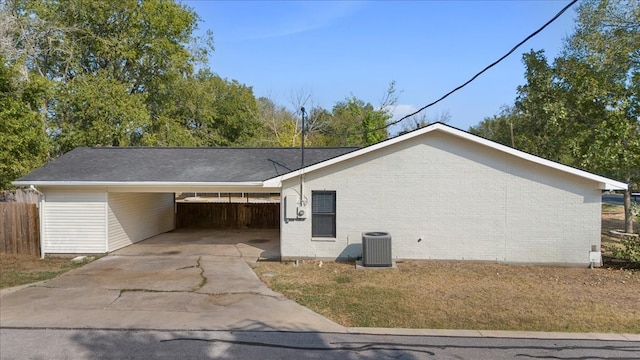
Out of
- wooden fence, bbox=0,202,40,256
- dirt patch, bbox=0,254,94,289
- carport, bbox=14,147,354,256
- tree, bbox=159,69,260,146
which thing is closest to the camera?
dirt patch, bbox=0,254,94,289

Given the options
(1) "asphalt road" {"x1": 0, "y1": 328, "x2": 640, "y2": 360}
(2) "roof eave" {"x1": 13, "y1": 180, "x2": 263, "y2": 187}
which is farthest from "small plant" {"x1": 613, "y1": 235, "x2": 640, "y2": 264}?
(2) "roof eave" {"x1": 13, "y1": 180, "x2": 263, "y2": 187}

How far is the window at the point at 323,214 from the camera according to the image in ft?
40.3

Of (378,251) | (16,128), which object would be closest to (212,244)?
(378,251)

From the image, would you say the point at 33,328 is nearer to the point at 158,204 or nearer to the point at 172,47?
the point at 158,204

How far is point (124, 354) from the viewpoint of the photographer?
5.64 m

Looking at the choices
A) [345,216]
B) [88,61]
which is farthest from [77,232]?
[88,61]

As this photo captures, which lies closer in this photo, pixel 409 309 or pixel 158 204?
pixel 409 309

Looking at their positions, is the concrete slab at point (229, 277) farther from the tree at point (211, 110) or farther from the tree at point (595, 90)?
the tree at point (211, 110)

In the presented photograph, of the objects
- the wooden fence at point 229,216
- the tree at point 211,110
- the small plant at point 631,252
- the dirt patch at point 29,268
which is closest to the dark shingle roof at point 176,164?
the dirt patch at point 29,268

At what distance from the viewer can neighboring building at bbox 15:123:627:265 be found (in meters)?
11.6

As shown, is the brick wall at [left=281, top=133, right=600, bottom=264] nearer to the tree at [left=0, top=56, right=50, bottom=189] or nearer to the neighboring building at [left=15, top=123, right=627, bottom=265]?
the neighboring building at [left=15, top=123, right=627, bottom=265]

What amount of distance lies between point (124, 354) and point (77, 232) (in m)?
8.91

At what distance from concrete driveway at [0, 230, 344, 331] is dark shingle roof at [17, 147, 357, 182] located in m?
2.49

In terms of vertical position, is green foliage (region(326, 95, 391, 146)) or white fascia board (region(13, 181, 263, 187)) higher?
green foliage (region(326, 95, 391, 146))
